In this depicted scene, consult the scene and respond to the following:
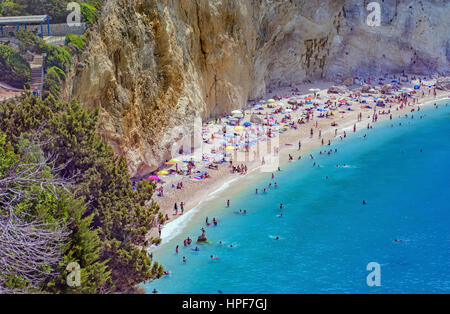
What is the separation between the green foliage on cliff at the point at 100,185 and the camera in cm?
2052

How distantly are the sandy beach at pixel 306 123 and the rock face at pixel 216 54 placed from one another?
2.97 m

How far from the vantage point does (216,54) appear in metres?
49.0

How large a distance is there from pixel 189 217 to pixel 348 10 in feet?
172

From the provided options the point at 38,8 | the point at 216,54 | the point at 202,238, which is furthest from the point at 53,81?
the point at 216,54

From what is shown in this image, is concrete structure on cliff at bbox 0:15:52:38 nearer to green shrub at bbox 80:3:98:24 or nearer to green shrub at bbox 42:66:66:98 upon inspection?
green shrub at bbox 80:3:98:24

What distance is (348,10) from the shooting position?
2820 inches

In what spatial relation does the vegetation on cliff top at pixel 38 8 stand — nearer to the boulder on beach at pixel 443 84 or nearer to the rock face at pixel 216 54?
the rock face at pixel 216 54

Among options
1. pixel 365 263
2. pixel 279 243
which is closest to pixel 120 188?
pixel 279 243

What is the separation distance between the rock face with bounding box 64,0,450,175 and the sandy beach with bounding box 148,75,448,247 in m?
2.97

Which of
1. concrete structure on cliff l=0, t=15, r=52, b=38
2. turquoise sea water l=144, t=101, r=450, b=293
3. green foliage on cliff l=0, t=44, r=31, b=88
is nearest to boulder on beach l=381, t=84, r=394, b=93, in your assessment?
turquoise sea water l=144, t=101, r=450, b=293

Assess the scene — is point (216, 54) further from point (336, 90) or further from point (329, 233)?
point (329, 233)

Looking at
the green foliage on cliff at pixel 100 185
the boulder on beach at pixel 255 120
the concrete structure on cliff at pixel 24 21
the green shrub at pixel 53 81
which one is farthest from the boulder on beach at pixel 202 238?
the boulder on beach at pixel 255 120

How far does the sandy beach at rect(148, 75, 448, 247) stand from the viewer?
35.7 m
